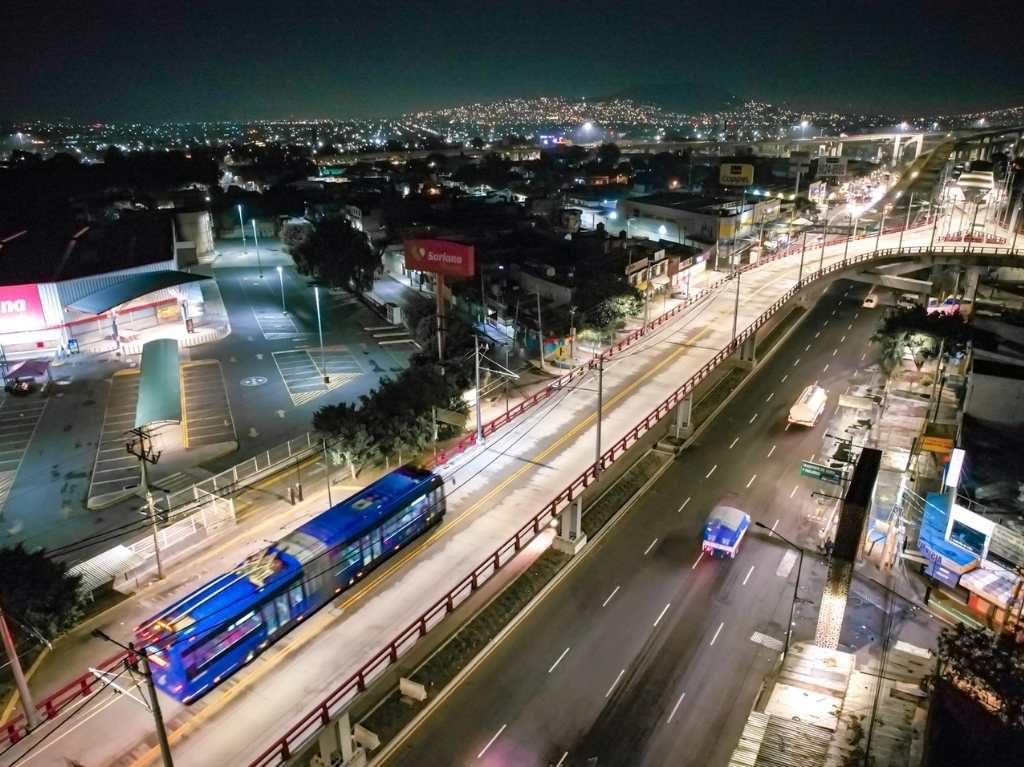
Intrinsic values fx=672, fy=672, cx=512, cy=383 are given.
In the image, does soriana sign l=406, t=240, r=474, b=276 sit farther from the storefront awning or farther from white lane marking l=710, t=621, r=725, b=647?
white lane marking l=710, t=621, r=725, b=647

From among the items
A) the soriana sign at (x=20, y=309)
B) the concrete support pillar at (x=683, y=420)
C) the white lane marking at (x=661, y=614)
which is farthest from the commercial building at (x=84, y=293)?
the white lane marking at (x=661, y=614)

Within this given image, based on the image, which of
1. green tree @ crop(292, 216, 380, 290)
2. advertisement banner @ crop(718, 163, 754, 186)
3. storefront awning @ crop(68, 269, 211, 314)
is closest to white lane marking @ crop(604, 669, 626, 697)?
storefront awning @ crop(68, 269, 211, 314)

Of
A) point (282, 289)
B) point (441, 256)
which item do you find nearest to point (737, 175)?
point (282, 289)

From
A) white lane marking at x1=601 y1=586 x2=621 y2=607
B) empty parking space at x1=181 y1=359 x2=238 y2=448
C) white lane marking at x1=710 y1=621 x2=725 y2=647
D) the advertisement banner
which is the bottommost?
white lane marking at x1=710 y1=621 x2=725 y2=647

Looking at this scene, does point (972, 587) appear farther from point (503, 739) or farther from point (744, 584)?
point (503, 739)

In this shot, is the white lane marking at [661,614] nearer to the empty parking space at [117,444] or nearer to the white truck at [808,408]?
the white truck at [808,408]

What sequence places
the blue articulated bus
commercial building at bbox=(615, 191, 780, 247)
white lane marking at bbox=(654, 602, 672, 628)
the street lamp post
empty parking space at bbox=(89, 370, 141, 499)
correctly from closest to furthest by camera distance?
the blue articulated bus
the street lamp post
white lane marking at bbox=(654, 602, 672, 628)
empty parking space at bbox=(89, 370, 141, 499)
commercial building at bbox=(615, 191, 780, 247)

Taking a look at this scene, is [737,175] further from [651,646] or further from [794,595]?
[651,646]

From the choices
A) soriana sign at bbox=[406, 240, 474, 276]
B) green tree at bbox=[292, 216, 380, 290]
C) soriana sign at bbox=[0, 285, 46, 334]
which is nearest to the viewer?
soriana sign at bbox=[406, 240, 474, 276]
